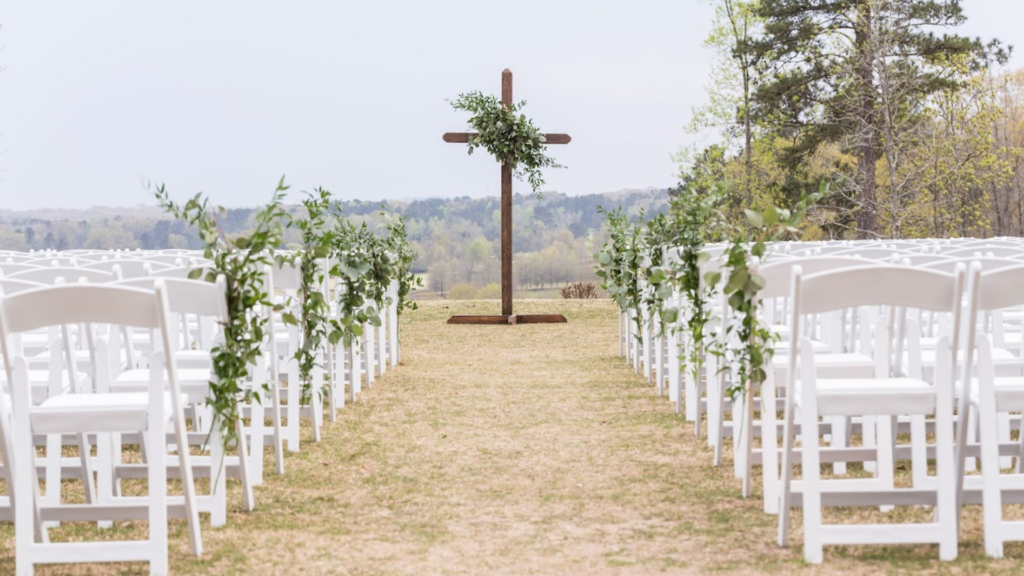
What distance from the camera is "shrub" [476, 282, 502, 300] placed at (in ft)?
55.1

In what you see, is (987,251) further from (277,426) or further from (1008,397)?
(277,426)

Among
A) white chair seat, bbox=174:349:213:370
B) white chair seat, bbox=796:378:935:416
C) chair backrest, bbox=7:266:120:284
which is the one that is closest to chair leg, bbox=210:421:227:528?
white chair seat, bbox=174:349:213:370

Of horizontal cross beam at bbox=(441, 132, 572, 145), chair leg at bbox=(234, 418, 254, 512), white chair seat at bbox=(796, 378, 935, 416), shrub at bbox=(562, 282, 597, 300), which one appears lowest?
chair leg at bbox=(234, 418, 254, 512)

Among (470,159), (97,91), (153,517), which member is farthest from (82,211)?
(153,517)

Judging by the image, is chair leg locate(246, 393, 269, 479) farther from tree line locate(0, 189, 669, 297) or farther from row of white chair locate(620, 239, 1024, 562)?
tree line locate(0, 189, 669, 297)

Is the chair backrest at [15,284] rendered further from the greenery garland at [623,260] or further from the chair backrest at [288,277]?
the greenery garland at [623,260]

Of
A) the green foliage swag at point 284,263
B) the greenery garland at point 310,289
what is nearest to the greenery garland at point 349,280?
the green foliage swag at point 284,263

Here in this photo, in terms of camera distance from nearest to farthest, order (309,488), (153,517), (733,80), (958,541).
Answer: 1. (153,517)
2. (958,541)
3. (309,488)
4. (733,80)

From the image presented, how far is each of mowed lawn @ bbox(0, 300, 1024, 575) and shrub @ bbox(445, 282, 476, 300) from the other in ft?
29.7

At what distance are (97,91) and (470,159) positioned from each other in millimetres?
8328

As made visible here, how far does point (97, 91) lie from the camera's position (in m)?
18.0

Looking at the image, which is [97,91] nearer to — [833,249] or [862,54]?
[862,54]

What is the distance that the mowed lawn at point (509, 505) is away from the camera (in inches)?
134

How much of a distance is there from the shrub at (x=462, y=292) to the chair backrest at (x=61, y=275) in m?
11.6
